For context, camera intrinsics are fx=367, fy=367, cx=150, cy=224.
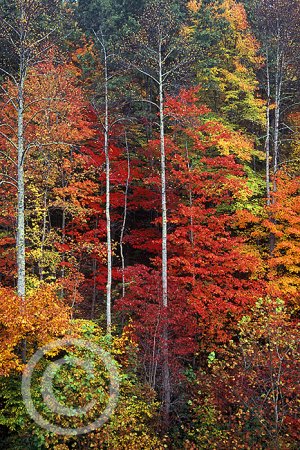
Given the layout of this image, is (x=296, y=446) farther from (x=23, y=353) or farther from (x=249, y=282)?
(x=23, y=353)

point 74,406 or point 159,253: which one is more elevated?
point 159,253

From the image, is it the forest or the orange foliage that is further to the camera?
the forest

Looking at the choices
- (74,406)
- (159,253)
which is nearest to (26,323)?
(74,406)

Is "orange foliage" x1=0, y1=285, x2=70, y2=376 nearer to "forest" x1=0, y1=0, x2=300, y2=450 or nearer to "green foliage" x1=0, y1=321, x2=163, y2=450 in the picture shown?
"forest" x1=0, y1=0, x2=300, y2=450

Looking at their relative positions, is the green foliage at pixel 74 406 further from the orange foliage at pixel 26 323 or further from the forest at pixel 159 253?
the orange foliage at pixel 26 323

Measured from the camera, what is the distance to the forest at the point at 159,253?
909 centimetres

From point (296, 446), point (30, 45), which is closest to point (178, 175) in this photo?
point (30, 45)

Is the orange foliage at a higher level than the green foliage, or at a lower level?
higher

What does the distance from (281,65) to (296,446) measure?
53.8ft

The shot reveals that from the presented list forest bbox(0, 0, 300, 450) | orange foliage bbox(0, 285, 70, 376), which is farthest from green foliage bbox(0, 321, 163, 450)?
orange foliage bbox(0, 285, 70, 376)

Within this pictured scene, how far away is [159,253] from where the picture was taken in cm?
1773

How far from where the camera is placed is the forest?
A: 909 cm

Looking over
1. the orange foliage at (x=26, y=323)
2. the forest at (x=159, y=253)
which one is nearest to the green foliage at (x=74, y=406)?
the forest at (x=159, y=253)

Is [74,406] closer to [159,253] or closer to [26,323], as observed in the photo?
[26,323]
